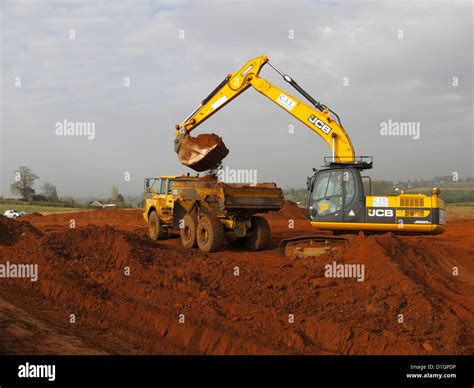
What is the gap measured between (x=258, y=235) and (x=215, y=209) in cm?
158

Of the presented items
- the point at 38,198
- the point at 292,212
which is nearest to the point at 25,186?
the point at 38,198

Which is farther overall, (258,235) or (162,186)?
(162,186)

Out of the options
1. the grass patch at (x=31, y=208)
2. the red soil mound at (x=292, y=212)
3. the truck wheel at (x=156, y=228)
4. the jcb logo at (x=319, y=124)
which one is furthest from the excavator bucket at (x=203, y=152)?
the grass patch at (x=31, y=208)

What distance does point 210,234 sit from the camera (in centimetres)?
1454

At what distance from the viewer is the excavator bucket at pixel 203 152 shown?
637 inches

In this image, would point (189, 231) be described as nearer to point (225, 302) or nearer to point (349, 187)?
point (349, 187)

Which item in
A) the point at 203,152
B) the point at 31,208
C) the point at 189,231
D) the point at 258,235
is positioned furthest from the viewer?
the point at 31,208

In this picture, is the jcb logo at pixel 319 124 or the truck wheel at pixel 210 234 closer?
the jcb logo at pixel 319 124

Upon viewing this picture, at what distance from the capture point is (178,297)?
9.40 metres

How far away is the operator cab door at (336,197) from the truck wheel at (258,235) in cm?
328

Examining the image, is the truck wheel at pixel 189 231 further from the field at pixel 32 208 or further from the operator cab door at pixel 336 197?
the field at pixel 32 208

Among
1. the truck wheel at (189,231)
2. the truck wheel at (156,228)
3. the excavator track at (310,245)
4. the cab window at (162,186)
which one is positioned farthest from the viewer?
the truck wheel at (156,228)
